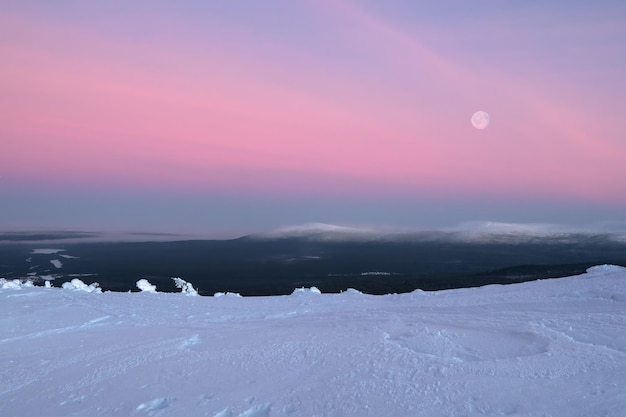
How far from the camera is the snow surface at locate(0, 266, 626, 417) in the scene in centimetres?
562

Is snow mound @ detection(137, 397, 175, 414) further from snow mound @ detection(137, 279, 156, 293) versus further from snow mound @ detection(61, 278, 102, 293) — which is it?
snow mound @ detection(61, 278, 102, 293)

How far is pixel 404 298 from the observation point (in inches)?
484

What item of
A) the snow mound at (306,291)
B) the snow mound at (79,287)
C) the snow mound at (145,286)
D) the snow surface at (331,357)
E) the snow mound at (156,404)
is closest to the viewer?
the snow surface at (331,357)

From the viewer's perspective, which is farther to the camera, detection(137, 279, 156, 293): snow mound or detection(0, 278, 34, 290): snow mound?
detection(137, 279, 156, 293): snow mound

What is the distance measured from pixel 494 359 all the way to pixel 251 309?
6507mm

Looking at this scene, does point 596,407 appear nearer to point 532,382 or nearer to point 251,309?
point 532,382

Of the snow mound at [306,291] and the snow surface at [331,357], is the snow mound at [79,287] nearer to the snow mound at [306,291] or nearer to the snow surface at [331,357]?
the snow surface at [331,357]

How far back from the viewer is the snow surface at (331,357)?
5621mm

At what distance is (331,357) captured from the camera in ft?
23.5

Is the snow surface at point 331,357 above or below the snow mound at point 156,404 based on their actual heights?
above

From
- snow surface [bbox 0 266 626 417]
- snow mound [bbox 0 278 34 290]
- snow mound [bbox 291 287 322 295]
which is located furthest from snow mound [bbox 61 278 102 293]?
snow mound [bbox 291 287 322 295]

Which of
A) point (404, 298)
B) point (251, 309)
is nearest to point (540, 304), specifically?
point (404, 298)

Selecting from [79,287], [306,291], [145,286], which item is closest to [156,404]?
[306,291]

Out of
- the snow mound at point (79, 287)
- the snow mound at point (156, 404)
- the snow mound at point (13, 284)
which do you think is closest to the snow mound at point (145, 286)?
the snow mound at point (79, 287)
